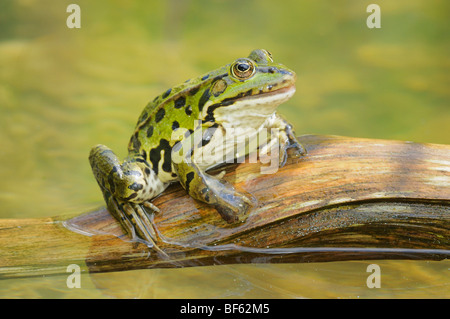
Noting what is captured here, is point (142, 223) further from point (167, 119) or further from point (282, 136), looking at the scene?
point (282, 136)

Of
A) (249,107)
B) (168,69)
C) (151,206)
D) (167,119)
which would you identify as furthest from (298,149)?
(168,69)

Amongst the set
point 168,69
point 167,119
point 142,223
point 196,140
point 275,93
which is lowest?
point 142,223

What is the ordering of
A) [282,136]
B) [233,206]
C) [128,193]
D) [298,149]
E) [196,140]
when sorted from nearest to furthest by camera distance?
[233,206] < [128,193] < [196,140] < [298,149] < [282,136]

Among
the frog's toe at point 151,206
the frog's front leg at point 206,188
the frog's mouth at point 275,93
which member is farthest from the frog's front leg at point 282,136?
the frog's toe at point 151,206

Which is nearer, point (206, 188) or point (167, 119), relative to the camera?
point (206, 188)

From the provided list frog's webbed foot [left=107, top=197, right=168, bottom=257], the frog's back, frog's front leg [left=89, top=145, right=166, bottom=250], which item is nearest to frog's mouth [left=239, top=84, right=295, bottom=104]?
the frog's back

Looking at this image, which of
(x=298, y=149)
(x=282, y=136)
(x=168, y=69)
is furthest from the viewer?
(x=168, y=69)

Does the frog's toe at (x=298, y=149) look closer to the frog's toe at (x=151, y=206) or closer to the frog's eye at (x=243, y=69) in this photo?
the frog's eye at (x=243, y=69)

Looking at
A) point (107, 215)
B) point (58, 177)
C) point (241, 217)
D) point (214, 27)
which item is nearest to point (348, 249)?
point (241, 217)
